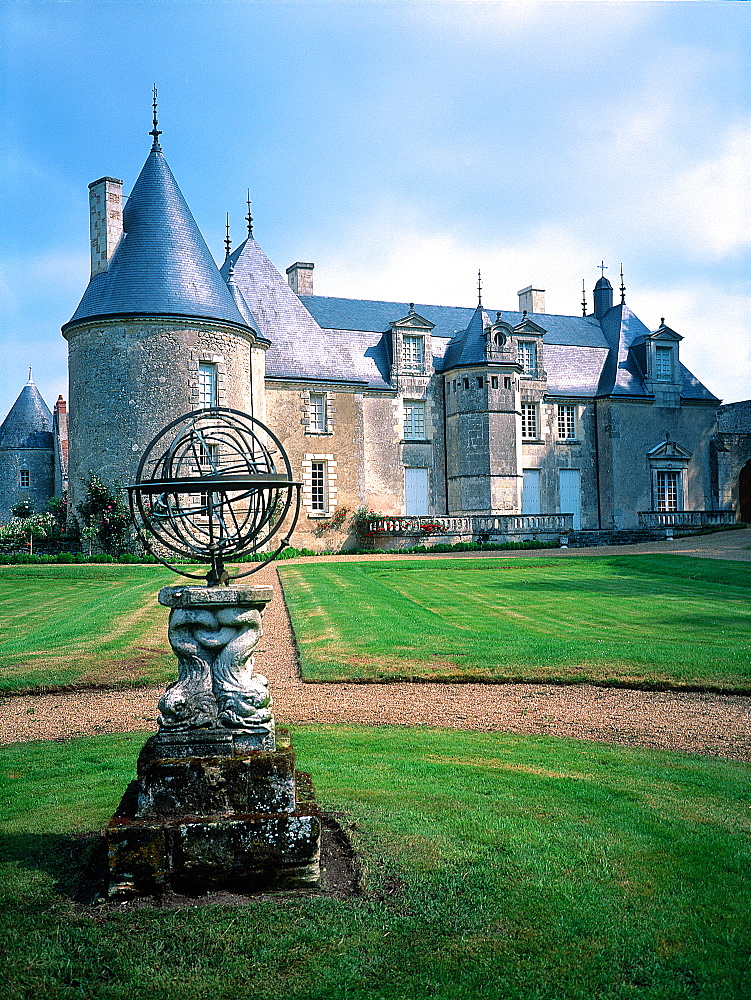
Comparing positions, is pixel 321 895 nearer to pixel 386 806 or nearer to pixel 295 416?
pixel 386 806

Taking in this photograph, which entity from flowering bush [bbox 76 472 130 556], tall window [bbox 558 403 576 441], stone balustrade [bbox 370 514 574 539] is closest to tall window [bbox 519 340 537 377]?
tall window [bbox 558 403 576 441]

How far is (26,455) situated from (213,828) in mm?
36137

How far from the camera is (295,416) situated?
1179 inches

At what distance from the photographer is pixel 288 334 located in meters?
30.8

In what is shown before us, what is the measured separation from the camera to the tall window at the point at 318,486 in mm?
30156

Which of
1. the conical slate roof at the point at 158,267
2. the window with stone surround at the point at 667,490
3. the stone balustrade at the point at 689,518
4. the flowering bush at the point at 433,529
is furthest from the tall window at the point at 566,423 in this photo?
the conical slate roof at the point at 158,267

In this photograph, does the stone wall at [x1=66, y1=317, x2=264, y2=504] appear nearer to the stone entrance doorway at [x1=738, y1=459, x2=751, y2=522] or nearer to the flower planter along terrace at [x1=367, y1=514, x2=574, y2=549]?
the flower planter along terrace at [x1=367, y1=514, x2=574, y2=549]

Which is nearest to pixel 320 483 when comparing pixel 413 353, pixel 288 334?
pixel 288 334

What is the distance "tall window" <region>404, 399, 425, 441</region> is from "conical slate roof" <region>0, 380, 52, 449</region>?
16.1 meters

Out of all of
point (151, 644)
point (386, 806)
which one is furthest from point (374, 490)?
point (386, 806)

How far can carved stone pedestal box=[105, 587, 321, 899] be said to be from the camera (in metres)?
3.94

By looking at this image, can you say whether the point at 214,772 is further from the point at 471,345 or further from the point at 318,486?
the point at 471,345

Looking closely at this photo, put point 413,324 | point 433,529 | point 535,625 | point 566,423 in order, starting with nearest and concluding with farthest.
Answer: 1. point 535,625
2. point 433,529
3. point 413,324
4. point 566,423

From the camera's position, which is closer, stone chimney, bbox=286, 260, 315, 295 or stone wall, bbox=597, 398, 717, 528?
stone chimney, bbox=286, 260, 315, 295
